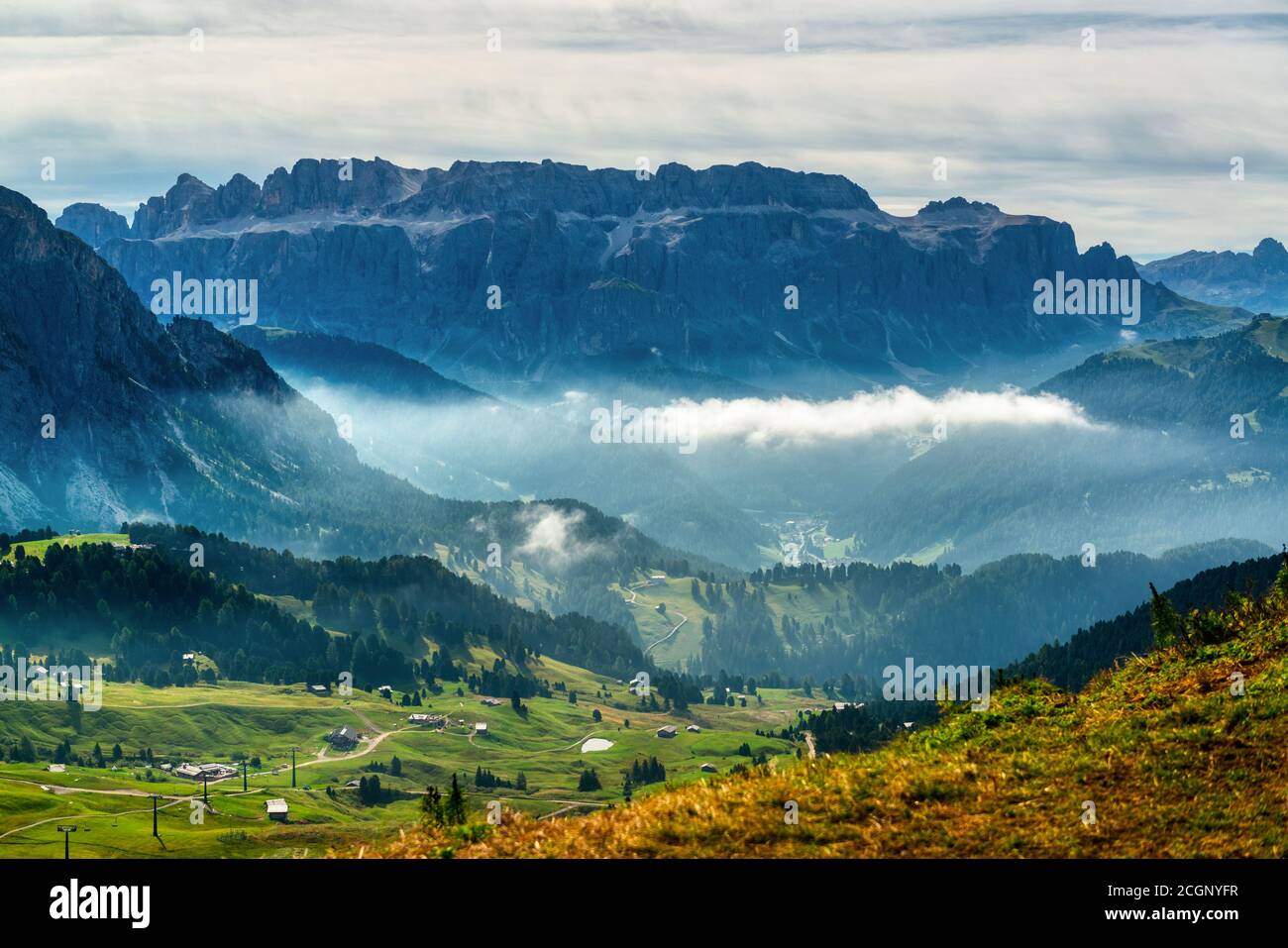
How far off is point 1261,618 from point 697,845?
28208 millimetres

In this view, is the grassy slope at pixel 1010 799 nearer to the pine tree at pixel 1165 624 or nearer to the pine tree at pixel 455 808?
the pine tree at pixel 455 808

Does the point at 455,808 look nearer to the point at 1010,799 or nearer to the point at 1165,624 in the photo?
the point at 1010,799

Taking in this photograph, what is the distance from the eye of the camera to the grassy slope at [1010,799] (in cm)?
3222

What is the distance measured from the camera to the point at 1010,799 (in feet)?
114

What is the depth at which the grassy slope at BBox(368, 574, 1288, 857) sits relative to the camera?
32219 millimetres

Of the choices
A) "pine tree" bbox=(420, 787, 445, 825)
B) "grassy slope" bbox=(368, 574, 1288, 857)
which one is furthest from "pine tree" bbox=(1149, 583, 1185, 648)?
"pine tree" bbox=(420, 787, 445, 825)

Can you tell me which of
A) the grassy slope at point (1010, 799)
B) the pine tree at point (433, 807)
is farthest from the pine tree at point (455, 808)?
the grassy slope at point (1010, 799)

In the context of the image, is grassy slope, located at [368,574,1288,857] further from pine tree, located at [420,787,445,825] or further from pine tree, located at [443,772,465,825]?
pine tree, located at [443,772,465,825]

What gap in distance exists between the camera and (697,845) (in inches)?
1284

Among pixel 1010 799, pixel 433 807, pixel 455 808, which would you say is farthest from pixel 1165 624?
pixel 433 807

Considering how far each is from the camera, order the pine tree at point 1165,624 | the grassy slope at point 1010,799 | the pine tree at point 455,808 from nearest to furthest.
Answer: the grassy slope at point 1010,799 < the pine tree at point 455,808 < the pine tree at point 1165,624
